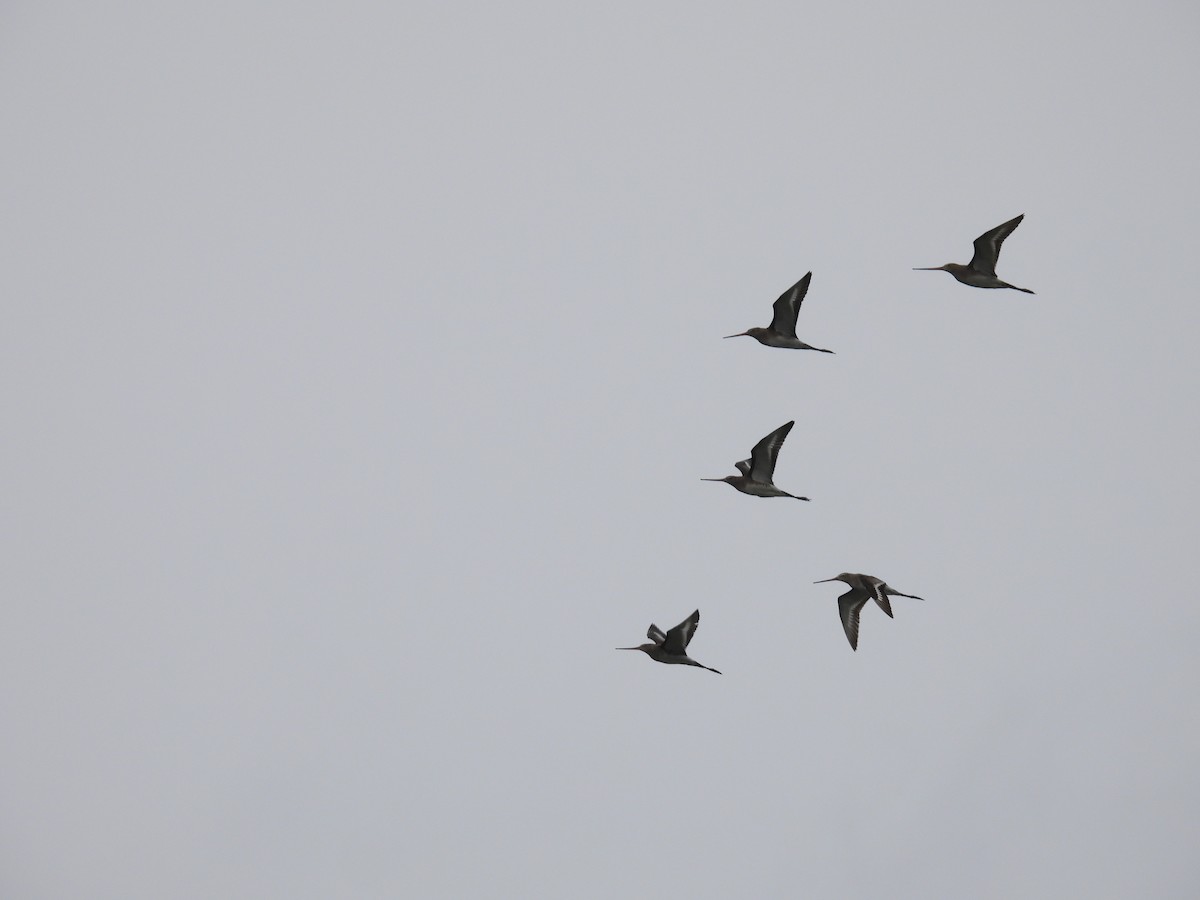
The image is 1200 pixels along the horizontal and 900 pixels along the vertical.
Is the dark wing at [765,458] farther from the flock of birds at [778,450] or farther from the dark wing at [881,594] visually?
the dark wing at [881,594]

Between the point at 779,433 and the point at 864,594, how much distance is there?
416cm

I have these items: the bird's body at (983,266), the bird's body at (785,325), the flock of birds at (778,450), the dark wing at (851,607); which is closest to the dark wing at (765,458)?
the flock of birds at (778,450)

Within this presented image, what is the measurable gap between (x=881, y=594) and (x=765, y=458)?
14.5ft

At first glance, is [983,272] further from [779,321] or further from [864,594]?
[864,594]

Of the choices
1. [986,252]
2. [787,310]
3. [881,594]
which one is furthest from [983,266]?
[881,594]

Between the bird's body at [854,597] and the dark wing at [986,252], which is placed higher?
the dark wing at [986,252]

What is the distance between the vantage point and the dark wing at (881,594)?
3120 centimetres

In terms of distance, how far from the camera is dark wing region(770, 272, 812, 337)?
1336 inches

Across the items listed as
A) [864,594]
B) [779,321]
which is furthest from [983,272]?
[864,594]

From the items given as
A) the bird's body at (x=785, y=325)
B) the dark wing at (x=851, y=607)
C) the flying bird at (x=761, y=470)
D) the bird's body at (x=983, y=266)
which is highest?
the bird's body at (x=983, y=266)

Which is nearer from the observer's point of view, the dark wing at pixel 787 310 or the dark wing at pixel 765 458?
the dark wing at pixel 787 310

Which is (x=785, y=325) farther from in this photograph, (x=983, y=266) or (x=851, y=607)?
(x=851, y=607)

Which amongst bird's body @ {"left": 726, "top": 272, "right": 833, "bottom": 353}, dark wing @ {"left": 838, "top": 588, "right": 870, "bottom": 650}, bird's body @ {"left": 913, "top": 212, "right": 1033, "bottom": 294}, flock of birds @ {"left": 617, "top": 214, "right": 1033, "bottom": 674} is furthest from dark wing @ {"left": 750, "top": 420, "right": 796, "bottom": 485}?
bird's body @ {"left": 913, "top": 212, "right": 1033, "bottom": 294}

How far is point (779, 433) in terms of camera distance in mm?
34750
